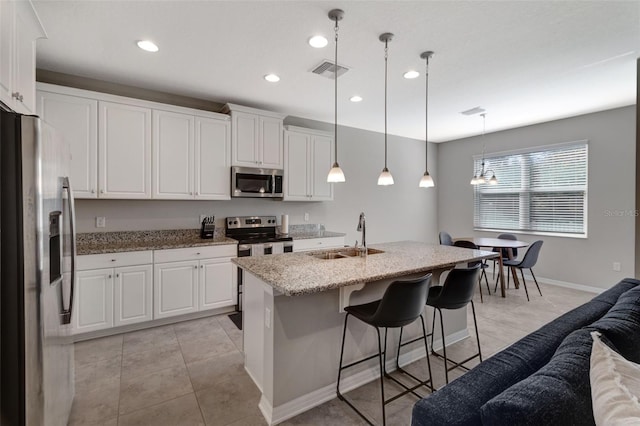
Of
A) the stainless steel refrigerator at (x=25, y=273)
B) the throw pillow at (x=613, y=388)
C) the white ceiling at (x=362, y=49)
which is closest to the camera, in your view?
the throw pillow at (x=613, y=388)

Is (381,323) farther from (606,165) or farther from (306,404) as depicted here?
(606,165)

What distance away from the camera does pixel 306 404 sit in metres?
2.00

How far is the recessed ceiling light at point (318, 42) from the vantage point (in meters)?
2.46

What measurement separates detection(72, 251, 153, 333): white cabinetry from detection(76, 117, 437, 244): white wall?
61 centimetres

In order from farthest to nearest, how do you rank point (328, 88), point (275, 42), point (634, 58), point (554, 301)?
point (554, 301) < point (328, 88) < point (634, 58) < point (275, 42)

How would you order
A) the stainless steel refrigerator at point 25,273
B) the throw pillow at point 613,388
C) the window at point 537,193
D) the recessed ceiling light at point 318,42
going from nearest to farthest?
the throw pillow at point 613,388 → the stainless steel refrigerator at point 25,273 → the recessed ceiling light at point 318,42 → the window at point 537,193

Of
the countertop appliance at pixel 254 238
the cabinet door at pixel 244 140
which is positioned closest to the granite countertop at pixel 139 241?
the countertop appliance at pixel 254 238

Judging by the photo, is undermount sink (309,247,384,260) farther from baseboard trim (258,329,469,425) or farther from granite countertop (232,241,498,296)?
baseboard trim (258,329,469,425)

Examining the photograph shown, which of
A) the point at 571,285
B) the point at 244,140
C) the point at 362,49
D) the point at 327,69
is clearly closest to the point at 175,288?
the point at 244,140

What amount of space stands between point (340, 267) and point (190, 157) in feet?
8.25

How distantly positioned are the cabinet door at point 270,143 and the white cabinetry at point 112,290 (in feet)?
6.05

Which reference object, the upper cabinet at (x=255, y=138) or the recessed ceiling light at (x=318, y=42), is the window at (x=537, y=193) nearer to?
the upper cabinet at (x=255, y=138)

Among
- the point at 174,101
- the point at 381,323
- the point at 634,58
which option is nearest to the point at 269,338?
the point at 381,323

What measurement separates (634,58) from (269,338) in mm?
4152
